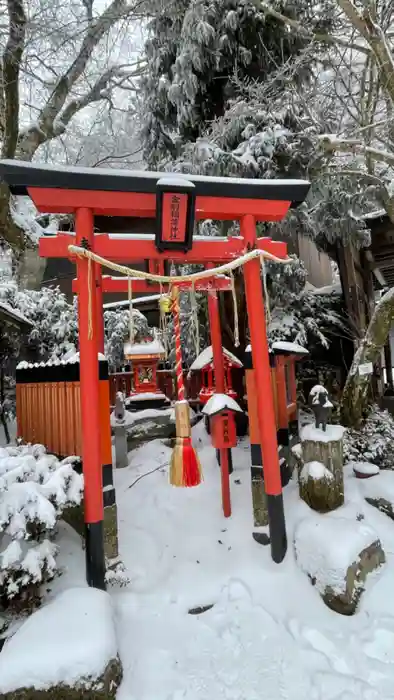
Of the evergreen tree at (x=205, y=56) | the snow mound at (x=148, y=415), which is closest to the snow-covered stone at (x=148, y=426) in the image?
the snow mound at (x=148, y=415)

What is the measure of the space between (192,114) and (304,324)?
16.6 feet

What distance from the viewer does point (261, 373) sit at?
15.4ft

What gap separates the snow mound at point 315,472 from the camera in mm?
5043

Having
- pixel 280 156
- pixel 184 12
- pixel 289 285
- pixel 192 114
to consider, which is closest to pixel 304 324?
pixel 289 285

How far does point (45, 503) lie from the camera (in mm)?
3453

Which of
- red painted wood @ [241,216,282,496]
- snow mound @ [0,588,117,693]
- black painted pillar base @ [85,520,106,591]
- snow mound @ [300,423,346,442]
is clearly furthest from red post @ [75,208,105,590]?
snow mound @ [300,423,346,442]

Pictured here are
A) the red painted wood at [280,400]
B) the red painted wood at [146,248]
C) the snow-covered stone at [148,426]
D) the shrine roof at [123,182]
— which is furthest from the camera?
the snow-covered stone at [148,426]

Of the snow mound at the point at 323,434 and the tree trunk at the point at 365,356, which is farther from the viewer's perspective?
the tree trunk at the point at 365,356

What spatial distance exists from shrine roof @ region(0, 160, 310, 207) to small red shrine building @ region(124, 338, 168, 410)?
3907 millimetres

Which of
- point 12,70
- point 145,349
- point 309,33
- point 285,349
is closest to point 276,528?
point 285,349

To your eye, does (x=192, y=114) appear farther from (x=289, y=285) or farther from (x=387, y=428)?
(x=387, y=428)

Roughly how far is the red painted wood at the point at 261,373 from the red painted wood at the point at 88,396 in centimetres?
177

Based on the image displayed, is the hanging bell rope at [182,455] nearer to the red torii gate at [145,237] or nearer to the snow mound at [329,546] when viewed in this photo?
the red torii gate at [145,237]

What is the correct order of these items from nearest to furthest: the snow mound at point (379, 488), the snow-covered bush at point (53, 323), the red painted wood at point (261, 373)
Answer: the red painted wood at point (261, 373) < the snow mound at point (379, 488) < the snow-covered bush at point (53, 323)
